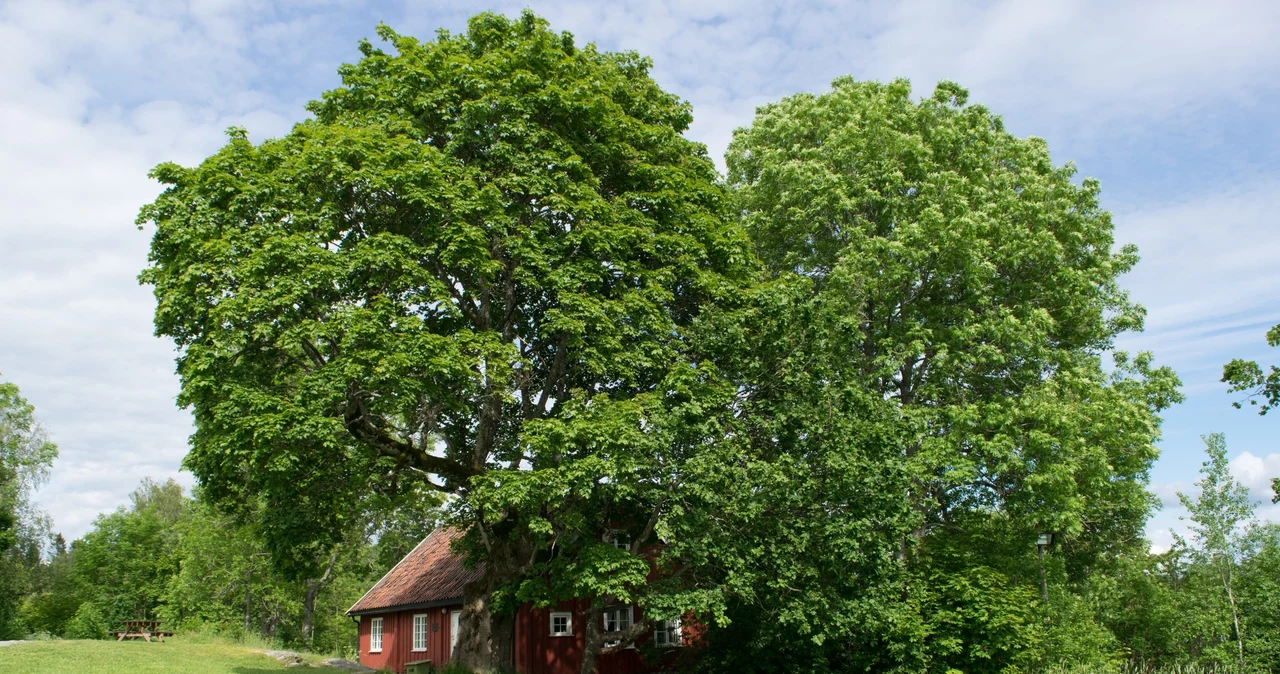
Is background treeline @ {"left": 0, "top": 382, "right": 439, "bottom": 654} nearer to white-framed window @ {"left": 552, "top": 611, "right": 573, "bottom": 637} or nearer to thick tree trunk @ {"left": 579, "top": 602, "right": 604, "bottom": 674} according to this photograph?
white-framed window @ {"left": 552, "top": 611, "right": 573, "bottom": 637}

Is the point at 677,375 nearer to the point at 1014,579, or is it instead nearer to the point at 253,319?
the point at 253,319

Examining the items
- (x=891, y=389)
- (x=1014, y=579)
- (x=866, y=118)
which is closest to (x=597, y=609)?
(x=891, y=389)

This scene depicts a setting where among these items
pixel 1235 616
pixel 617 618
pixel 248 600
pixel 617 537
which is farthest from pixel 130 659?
pixel 1235 616

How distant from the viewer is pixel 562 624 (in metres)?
24.0

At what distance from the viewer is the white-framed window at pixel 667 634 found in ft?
77.8

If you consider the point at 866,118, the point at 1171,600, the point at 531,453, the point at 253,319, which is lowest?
the point at 1171,600

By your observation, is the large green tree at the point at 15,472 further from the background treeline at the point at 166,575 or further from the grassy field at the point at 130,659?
the grassy field at the point at 130,659

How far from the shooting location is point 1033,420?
21.2 meters

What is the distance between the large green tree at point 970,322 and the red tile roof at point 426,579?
1279 cm

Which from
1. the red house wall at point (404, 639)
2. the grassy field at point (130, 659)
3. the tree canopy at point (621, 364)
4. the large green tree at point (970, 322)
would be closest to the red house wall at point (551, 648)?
the red house wall at point (404, 639)

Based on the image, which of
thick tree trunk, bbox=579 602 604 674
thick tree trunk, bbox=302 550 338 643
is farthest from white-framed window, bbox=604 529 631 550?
thick tree trunk, bbox=302 550 338 643

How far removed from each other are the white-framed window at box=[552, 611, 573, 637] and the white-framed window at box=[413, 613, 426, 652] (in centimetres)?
578

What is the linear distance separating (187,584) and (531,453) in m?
33.6

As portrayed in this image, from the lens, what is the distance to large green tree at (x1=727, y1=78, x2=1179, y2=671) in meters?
20.0
